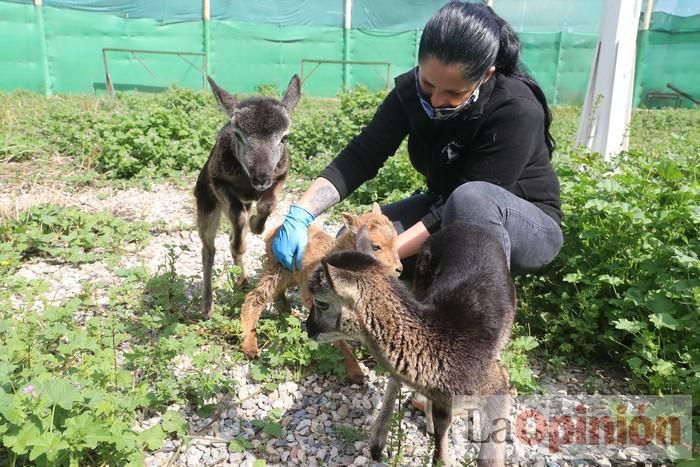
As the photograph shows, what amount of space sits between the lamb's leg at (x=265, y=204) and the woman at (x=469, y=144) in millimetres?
957

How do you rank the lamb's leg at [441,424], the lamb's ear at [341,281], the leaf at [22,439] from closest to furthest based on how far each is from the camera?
1. the leaf at [22,439]
2. the lamb's ear at [341,281]
3. the lamb's leg at [441,424]

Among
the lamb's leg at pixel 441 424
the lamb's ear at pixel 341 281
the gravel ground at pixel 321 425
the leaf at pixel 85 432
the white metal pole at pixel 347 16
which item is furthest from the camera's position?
the white metal pole at pixel 347 16

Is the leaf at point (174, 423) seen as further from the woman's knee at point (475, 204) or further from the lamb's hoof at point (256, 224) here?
the lamb's hoof at point (256, 224)

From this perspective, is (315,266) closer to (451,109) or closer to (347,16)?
(451,109)

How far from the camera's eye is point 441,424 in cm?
266

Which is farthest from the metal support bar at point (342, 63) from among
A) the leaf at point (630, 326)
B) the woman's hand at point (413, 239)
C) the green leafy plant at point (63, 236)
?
the leaf at point (630, 326)

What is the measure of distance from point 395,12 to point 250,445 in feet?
66.7

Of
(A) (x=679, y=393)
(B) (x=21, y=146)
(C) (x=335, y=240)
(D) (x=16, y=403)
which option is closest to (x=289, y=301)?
(C) (x=335, y=240)

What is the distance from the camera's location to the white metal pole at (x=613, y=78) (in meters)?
5.72

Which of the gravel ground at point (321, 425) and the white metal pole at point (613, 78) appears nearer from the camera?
the gravel ground at point (321, 425)

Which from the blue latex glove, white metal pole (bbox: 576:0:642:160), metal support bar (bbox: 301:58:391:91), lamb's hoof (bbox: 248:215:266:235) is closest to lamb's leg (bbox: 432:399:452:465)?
the blue latex glove

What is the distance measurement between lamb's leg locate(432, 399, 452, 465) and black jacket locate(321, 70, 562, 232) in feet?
4.24

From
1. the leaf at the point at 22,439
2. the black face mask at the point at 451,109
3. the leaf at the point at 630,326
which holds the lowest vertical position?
the leaf at the point at 630,326

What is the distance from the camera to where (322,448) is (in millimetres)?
3014
